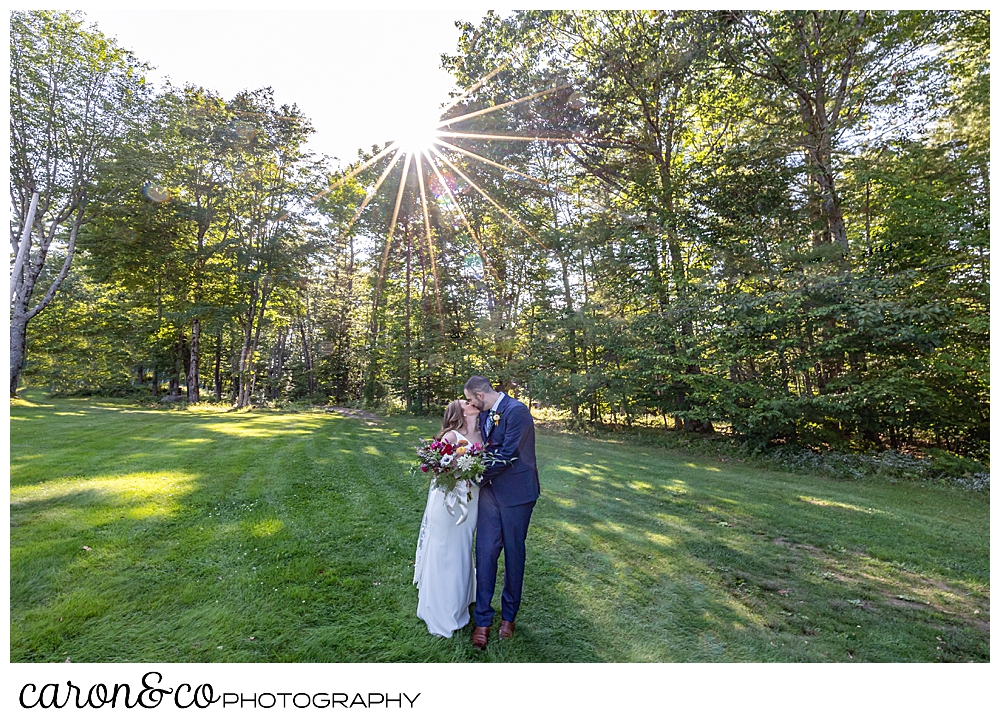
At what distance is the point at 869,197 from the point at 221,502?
12133 mm

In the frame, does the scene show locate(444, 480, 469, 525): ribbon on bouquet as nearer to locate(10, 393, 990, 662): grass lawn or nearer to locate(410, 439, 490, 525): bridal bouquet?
locate(410, 439, 490, 525): bridal bouquet

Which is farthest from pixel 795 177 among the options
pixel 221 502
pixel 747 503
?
pixel 221 502

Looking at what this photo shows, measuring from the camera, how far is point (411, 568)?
367 centimetres

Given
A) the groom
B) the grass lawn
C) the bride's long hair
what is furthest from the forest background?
the groom

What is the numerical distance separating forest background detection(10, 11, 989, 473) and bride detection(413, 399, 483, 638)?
23.9 ft

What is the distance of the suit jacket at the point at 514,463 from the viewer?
2779mm

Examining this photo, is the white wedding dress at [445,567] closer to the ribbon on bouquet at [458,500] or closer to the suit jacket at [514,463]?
the ribbon on bouquet at [458,500]

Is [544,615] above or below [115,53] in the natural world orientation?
below

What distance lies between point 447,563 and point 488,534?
1.10 feet

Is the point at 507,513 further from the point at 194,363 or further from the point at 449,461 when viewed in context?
the point at 194,363

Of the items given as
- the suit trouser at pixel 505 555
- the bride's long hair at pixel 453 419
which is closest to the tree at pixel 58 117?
the bride's long hair at pixel 453 419

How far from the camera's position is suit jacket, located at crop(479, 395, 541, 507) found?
2.78m

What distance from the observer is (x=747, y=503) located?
5.88 metres
